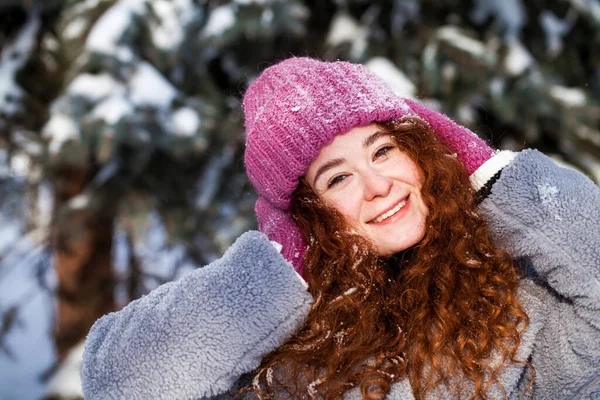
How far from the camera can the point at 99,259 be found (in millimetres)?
4301

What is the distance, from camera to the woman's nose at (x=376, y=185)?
61.6 inches

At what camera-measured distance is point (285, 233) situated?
1.68 m

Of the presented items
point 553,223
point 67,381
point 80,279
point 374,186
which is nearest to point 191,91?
point 80,279

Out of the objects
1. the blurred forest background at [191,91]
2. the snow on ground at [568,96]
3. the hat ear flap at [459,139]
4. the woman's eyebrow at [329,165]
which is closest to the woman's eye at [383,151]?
the woman's eyebrow at [329,165]

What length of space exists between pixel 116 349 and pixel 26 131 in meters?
2.54

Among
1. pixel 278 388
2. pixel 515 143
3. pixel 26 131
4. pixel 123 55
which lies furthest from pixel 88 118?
pixel 515 143

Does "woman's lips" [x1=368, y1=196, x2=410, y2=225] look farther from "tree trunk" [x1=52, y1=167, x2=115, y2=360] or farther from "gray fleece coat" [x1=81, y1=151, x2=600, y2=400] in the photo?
"tree trunk" [x1=52, y1=167, x2=115, y2=360]

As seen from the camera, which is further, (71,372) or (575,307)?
(71,372)

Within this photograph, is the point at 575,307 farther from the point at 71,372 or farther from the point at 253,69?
the point at 71,372

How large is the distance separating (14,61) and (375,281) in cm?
322

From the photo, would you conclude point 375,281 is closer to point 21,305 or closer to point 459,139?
point 459,139

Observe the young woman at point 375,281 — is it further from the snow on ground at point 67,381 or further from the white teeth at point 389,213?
the snow on ground at point 67,381

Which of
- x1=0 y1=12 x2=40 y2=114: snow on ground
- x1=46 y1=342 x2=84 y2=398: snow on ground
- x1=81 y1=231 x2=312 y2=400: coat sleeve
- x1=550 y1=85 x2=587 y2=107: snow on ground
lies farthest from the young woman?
x1=0 y1=12 x2=40 y2=114: snow on ground

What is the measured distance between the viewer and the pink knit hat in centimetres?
164
